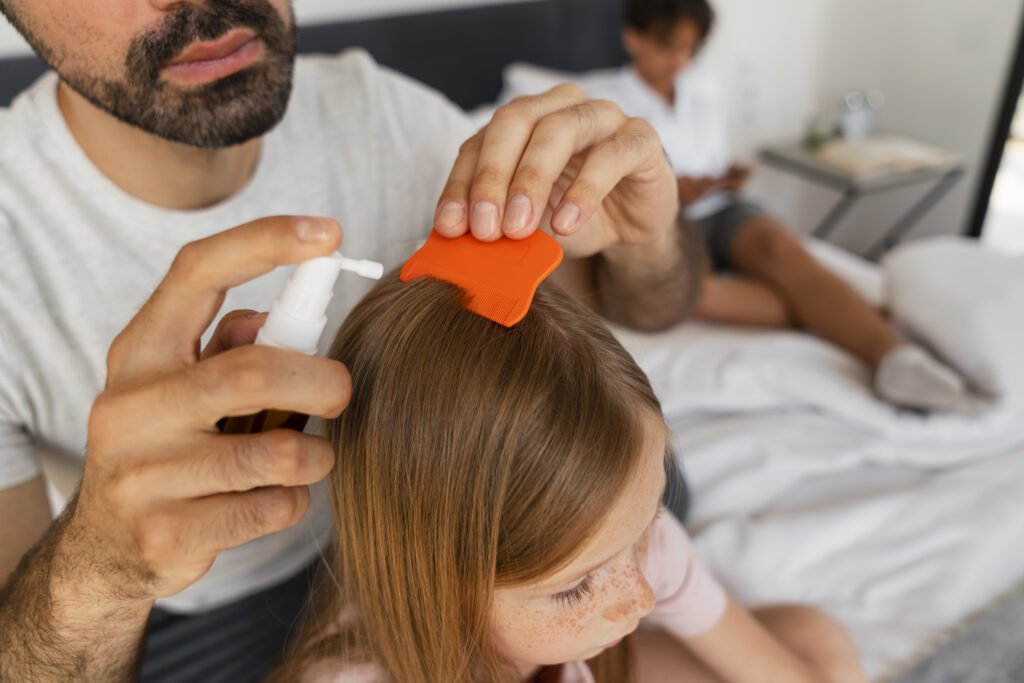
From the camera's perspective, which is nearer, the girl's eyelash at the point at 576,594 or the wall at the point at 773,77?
the girl's eyelash at the point at 576,594

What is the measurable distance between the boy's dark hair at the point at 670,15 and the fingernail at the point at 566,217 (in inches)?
60.7

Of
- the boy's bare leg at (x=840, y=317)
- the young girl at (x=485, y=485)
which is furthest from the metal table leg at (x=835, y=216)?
the young girl at (x=485, y=485)

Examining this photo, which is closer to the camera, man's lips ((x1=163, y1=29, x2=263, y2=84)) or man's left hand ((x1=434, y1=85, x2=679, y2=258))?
man's left hand ((x1=434, y1=85, x2=679, y2=258))

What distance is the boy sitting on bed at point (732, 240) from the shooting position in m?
1.37

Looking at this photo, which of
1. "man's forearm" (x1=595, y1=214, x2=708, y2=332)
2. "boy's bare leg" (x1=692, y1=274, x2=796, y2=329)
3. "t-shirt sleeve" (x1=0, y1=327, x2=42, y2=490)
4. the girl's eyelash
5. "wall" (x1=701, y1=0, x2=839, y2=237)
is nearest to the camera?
the girl's eyelash

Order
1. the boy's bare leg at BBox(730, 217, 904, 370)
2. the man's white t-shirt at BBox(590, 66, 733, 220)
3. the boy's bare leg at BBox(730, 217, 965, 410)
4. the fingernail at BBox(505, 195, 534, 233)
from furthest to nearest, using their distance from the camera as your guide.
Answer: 1. the man's white t-shirt at BBox(590, 66, 733, 220)
2. the boy's bare leg at BBox(730, 217, 904, 370)
3. the boy's bare leg at BBox(730, 217, 965, 410)
4. the fingernail at BBox(505, 195, 534, 233)

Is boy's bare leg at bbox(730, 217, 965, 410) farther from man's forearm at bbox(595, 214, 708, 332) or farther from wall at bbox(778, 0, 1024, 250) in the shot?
wall at bbox(778, 0, 1024, 250)

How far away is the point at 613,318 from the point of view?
98cm

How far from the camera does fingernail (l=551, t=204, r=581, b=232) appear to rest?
53cm

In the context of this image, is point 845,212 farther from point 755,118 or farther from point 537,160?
point 537,160

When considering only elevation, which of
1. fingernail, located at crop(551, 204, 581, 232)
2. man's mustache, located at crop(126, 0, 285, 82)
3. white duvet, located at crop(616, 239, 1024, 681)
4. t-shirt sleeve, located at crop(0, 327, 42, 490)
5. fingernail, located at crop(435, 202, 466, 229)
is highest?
man's mustache, located at crop(126, 0, 285, 82)

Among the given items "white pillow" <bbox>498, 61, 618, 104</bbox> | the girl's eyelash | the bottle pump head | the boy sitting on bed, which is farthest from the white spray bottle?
"white pillow" <bbox>498, 61, 618, 104</bbox>

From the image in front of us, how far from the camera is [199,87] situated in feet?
2.34

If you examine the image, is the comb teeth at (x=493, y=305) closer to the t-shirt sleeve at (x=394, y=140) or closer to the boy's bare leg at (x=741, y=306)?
the t-shirt sleeve at (x=394, y=140)
